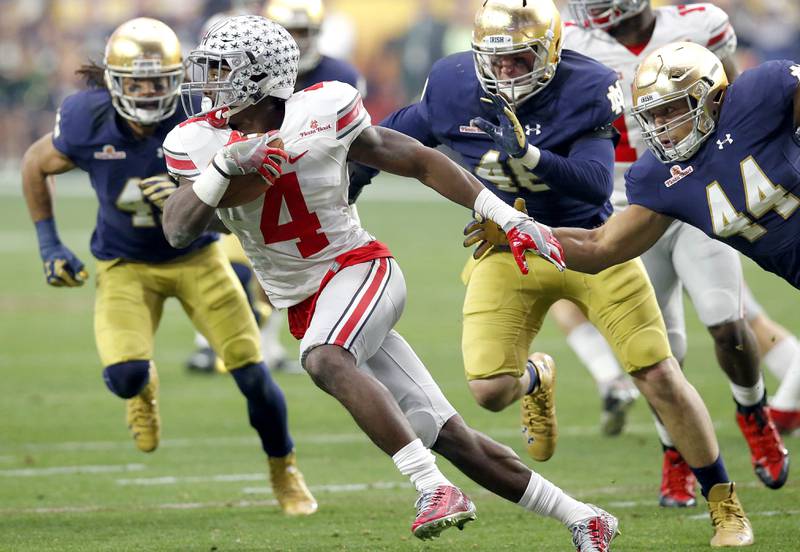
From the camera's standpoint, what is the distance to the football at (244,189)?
4207 millimetres

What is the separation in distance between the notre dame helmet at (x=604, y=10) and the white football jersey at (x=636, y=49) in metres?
0.08

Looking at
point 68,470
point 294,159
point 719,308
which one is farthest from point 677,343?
point 68,470

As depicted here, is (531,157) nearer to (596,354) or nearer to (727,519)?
(727,519)

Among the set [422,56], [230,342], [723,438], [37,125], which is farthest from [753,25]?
[230,342]

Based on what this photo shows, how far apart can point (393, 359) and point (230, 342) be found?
1.36m

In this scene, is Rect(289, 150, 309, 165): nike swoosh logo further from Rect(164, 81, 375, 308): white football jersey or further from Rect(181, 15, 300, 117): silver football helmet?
Rect(181, 15, 300, 117): silver football helmet

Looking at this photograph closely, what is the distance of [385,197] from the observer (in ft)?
69.5

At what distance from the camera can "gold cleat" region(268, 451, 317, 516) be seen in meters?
5.67

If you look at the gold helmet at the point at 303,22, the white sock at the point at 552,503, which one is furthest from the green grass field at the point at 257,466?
the gold helmet at the point at 303,22

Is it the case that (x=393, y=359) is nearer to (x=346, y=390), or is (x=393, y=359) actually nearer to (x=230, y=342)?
(x=346, y=390)

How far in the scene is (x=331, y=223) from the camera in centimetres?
448

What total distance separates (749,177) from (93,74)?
288 centimetres

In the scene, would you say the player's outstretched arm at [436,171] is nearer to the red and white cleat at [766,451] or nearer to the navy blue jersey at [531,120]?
the navy blue jersey at [531,120]

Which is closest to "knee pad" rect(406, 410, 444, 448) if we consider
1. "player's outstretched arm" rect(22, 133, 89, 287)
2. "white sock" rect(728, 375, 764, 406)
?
"white sock" rect(728, 375, 764, 406)
